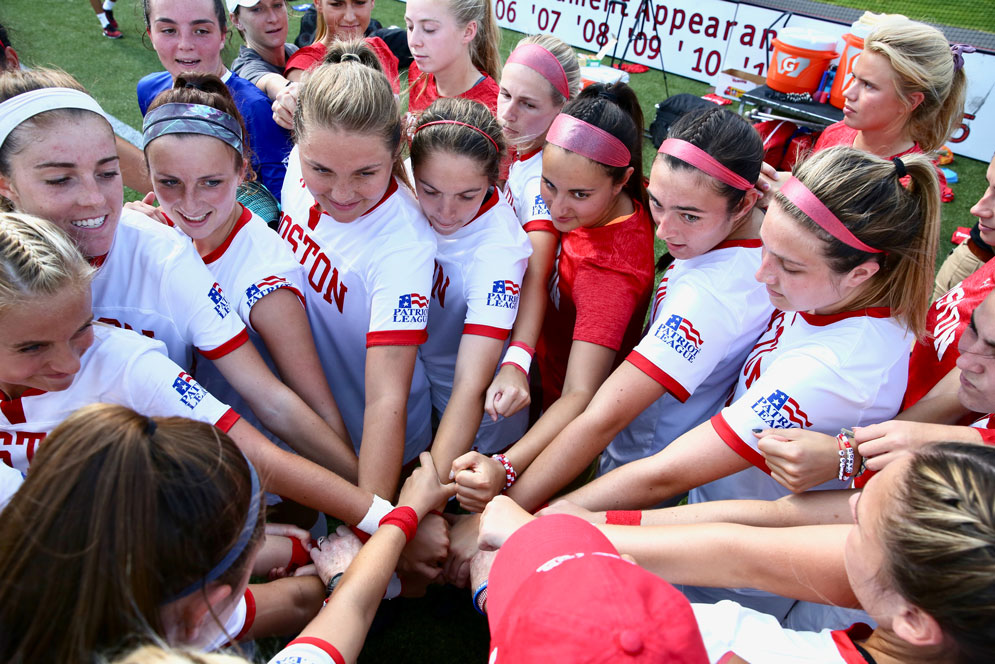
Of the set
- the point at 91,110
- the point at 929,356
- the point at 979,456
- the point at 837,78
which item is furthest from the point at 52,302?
the point at 837,78

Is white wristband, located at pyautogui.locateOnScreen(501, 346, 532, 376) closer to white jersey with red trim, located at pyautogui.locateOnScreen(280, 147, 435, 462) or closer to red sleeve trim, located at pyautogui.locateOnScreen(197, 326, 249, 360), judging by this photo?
white jersey with red trim, located at pyautogui.locateOnScreen(280, 147, 435, 462)

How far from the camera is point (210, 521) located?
122 cm

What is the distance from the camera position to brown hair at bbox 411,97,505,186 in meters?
2.41

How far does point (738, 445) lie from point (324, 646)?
1.29 m

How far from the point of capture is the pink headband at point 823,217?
6.38 ft

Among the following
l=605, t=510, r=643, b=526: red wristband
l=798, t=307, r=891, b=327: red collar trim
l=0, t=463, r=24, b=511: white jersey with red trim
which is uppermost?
l=798, t=307, r=891, b=327: red collar trim

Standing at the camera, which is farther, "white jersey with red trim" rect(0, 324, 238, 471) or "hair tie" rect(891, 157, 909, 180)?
"hair tie" rect(891, 157, 909, 180)

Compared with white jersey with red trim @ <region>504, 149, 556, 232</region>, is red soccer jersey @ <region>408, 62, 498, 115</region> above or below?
above

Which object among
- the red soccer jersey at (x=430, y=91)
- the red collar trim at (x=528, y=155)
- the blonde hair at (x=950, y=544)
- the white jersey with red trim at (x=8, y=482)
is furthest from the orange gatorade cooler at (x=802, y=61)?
the white jersey with red trim at (x=8, y=482)

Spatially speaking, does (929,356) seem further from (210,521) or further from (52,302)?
(52,302)

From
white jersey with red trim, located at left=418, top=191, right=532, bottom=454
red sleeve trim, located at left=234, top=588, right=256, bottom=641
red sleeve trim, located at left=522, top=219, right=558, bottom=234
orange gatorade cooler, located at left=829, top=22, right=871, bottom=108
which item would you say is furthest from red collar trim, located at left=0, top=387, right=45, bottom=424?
orange gatorade cooler, located at left=829, top=22, right=871, bottom=108

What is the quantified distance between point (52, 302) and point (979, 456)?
214 centimetres

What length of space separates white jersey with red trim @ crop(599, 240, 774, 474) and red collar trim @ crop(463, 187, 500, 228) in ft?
2.46

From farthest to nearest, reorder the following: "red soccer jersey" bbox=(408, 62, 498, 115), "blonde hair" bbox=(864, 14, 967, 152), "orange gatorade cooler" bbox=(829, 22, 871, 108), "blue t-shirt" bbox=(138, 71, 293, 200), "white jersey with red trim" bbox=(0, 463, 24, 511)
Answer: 1. "orange gatorade cooler" bbox=(829, 22, 871, 108)
2. "red soccer jersey" bbox=(408, 62, 498, 115)
3. "blonde hair" bbox=(864, 14, 967, 152)
4. "blue t-shirt" bbox=(138, 71, 293, 200)
5. "white jersey with red trim" bbox=(0, 463, 24, 511)
